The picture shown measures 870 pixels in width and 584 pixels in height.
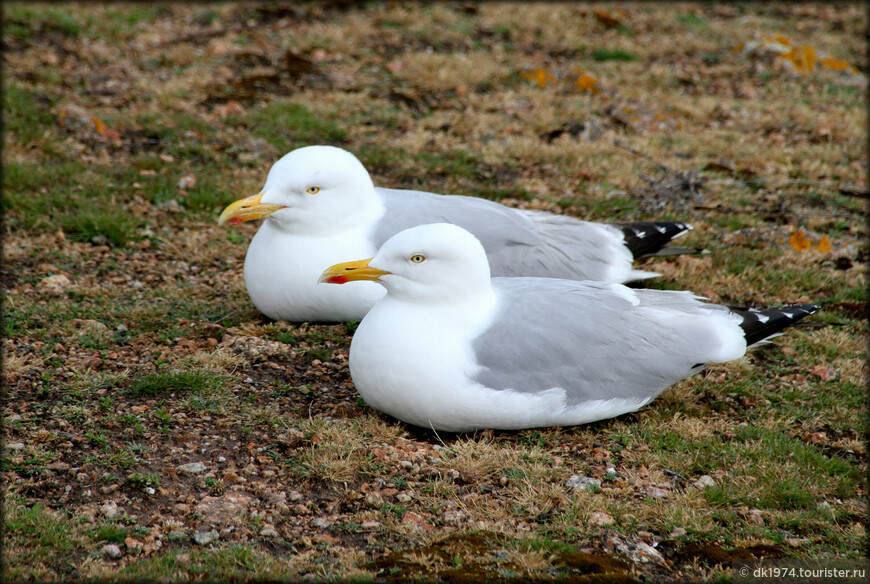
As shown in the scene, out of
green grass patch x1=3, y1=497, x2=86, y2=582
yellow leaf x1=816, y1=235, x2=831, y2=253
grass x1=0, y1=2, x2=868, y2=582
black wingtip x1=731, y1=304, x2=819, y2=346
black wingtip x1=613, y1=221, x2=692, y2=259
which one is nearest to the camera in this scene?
green grass patch x1=3, y1=497, x2=86, y2=582

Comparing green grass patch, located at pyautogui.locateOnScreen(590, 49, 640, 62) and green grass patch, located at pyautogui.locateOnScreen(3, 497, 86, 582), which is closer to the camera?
green grass patch, located at pyautogui.locateOnScreen(3, 497, 86, 582)

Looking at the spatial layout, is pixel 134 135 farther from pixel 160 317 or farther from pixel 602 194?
pixel 602 194

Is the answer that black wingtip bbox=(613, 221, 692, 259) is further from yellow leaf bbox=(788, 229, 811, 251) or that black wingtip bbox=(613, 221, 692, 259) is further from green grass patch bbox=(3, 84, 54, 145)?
green grass patch bbox=(3, 84, 54, 145)

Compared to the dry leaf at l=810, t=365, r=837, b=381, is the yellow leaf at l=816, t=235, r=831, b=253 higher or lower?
Answer: higher

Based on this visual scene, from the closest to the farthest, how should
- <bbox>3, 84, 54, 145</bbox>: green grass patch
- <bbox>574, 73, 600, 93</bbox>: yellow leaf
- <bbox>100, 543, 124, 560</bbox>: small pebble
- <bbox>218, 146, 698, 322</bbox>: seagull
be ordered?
<bbox>100, 543, 124, 560</bbox>: small pebble
<bbox>218, 146, 698, 322</bbox>: seagull
<bbox>3, 84, 54, 145</bbox>: green grass patch
<bbox>574, 73, 600, 93</bbox>: yellow leaf

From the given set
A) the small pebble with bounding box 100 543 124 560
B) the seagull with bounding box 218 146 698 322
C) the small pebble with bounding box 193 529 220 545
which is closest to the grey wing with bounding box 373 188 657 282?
the seagull with bounding box 218 146 698 322

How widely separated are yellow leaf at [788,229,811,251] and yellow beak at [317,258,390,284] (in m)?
3.60

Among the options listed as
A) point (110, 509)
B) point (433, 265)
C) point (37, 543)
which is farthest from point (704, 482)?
point (37, 543)

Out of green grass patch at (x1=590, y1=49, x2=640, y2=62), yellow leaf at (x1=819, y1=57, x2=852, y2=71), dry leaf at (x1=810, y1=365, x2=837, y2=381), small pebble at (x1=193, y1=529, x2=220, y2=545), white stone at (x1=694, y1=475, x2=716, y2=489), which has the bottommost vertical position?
small pebble at (x1=193, y1=529, x2=220, y2=545)

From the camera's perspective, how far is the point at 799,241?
6.46m

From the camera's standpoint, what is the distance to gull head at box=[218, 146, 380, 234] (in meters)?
5.14

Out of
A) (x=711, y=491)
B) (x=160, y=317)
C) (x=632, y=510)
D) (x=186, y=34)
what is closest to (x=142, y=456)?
(x=160, y=317)

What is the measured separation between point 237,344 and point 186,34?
6324mm

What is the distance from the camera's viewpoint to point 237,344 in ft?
16.5
